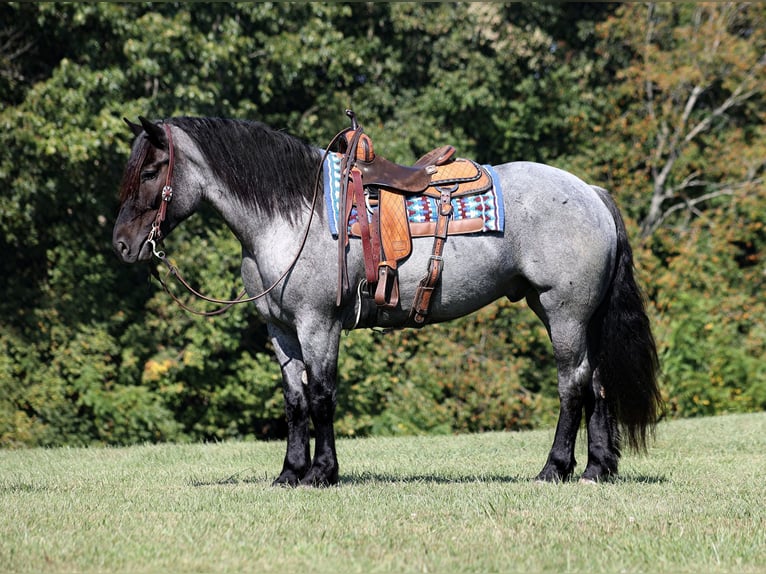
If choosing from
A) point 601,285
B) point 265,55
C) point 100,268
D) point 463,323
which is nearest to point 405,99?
point 265,55

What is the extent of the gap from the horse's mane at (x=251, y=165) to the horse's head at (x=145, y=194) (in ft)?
0.86

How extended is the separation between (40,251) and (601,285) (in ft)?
40.5

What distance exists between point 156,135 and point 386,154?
34.2 ft

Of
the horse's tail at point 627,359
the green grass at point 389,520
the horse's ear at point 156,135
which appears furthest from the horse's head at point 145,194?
the horse's tail at point 627,359

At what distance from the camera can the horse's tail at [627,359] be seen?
7.01m

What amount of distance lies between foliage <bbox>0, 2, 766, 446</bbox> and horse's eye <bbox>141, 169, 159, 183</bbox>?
7954mm

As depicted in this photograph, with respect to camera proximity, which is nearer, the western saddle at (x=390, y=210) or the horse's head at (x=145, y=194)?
the horse's head at (x=145, y=194)

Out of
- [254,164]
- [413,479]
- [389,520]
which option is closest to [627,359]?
[413,479]

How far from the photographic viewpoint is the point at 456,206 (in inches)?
265

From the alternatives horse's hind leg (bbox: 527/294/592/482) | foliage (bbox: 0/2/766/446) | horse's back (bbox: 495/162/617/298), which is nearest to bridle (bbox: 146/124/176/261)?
horse's back (bbox: 495/162/617/298)

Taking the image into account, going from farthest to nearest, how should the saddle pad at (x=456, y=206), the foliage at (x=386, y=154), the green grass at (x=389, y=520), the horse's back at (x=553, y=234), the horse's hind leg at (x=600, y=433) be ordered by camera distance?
the foliage at (x=386, y=154) < the horse's hind leg at (x=600, y=433) < the horse's back at (x=553, y=234) < the saddle pad at (x=456, y=206) < the green grass at (x=389, y=520)

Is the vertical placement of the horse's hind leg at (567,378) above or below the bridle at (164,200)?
below

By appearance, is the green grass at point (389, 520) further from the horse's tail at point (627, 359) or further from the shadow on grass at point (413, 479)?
the horse's tail at point (627, 359)

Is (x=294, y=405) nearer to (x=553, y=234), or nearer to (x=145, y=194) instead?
(x=145, y=194)
